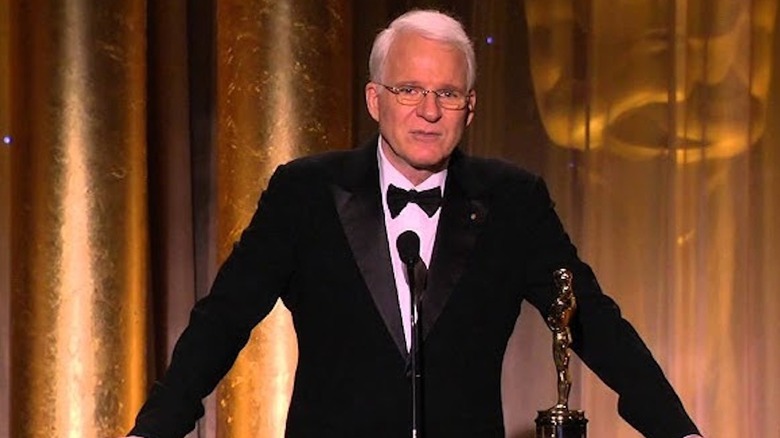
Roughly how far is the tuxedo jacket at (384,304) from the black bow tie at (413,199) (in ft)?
0.06

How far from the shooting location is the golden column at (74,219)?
4441mm

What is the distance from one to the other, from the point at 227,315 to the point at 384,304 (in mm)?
269

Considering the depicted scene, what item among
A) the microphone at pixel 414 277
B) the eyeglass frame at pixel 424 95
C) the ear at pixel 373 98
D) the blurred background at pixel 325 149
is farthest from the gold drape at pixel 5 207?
the microphone at pixel 414 277

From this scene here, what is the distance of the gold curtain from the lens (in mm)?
4488

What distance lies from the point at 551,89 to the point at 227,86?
1045mm

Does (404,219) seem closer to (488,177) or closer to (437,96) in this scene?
(488,177)

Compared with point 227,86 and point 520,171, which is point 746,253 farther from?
point 520,171

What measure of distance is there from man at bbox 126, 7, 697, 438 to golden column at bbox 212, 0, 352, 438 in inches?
69.3

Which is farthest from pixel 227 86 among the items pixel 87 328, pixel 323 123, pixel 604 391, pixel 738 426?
pixel 738 426

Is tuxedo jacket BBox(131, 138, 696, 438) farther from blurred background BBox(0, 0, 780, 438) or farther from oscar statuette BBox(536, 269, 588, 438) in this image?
blurred background BBox(0, 0, 780, 438)

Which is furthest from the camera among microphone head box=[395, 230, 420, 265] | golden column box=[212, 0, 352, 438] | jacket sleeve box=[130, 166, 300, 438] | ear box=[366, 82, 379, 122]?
golden column box=[212, 0, 352, 438]

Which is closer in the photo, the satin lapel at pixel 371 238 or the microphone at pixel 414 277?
the microphone at pixel 414 277

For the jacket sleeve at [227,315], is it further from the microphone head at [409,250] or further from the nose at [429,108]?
the microphone head at [409,250]

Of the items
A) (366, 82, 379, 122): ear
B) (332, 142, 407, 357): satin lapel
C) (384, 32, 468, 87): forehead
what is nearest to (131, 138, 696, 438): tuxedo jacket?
(332, 142, 407, 357): satin lapel
